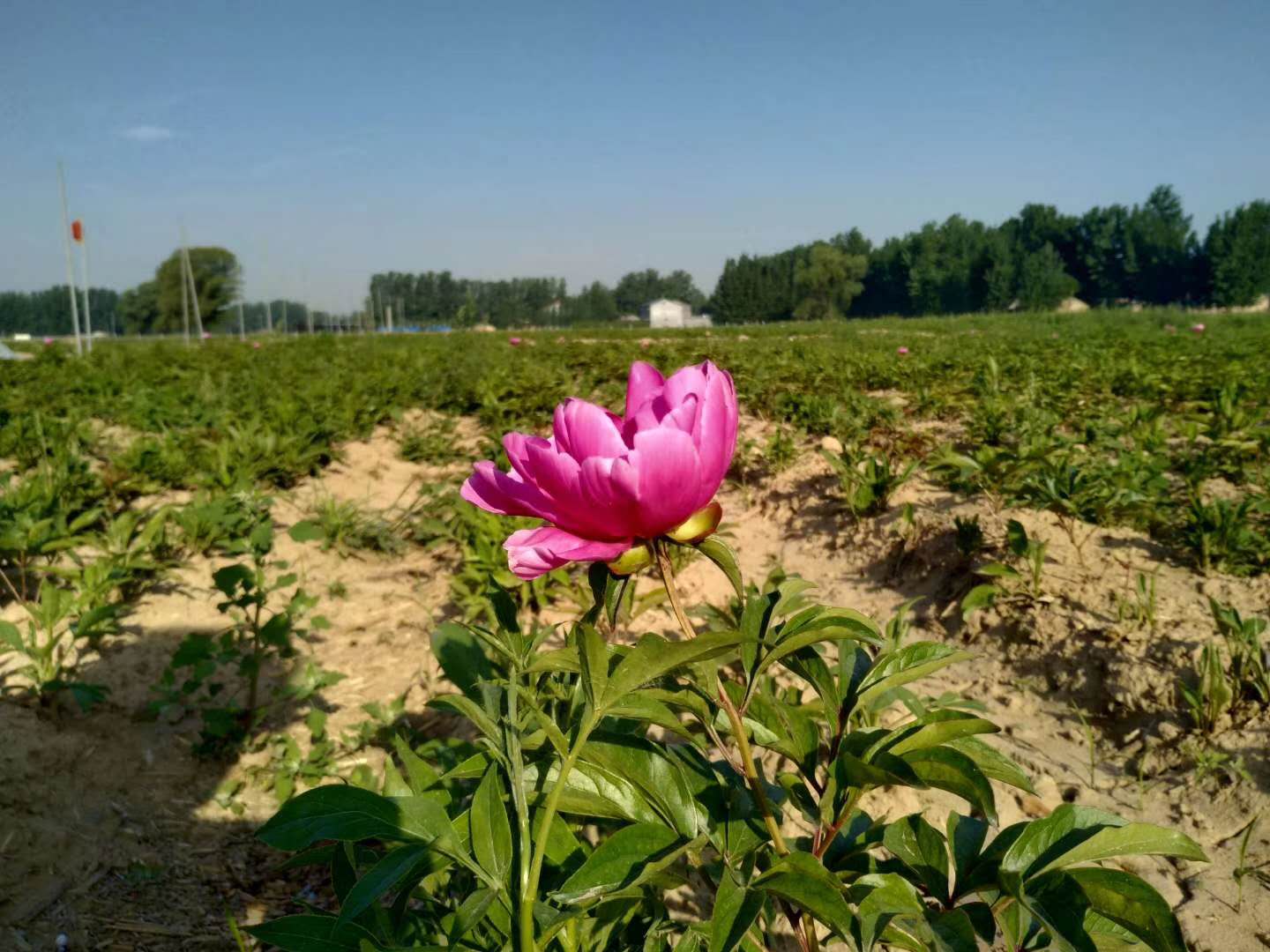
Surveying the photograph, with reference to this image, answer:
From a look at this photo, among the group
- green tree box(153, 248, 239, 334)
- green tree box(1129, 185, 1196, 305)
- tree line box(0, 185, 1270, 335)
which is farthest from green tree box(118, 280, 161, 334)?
green tree box(1129, 185, 1196, 305)

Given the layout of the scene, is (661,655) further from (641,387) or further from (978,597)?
(978,597)

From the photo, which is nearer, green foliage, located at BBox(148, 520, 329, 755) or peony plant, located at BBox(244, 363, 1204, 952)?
peony plant, located at BBox(244, 363, 1204, 952)

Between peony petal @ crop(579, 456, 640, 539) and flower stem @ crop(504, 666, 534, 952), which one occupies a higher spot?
peony petal @ crop(579, 456, 640, 539)

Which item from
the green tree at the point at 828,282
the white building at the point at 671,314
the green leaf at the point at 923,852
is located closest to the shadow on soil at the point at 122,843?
the green leaf at the point at 923,852

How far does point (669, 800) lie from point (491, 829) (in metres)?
0.21

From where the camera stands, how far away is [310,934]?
867 millimetres

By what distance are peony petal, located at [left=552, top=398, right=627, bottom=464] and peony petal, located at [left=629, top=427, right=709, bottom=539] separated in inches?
1.4

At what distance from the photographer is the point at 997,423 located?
4078mm

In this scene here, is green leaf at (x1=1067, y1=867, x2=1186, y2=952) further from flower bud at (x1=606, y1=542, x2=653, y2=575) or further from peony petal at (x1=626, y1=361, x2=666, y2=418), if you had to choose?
peony petal at (x1=626, y1=361, x2=666, y2=418)

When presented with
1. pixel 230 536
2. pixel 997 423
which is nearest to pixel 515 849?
pixel 230 536

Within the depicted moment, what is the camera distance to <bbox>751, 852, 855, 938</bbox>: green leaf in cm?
75

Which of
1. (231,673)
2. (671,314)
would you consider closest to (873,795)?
(231,673)

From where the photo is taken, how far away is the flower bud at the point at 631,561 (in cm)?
75

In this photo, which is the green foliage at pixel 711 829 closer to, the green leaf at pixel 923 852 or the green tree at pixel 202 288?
the green leaf at pixel 923 852
